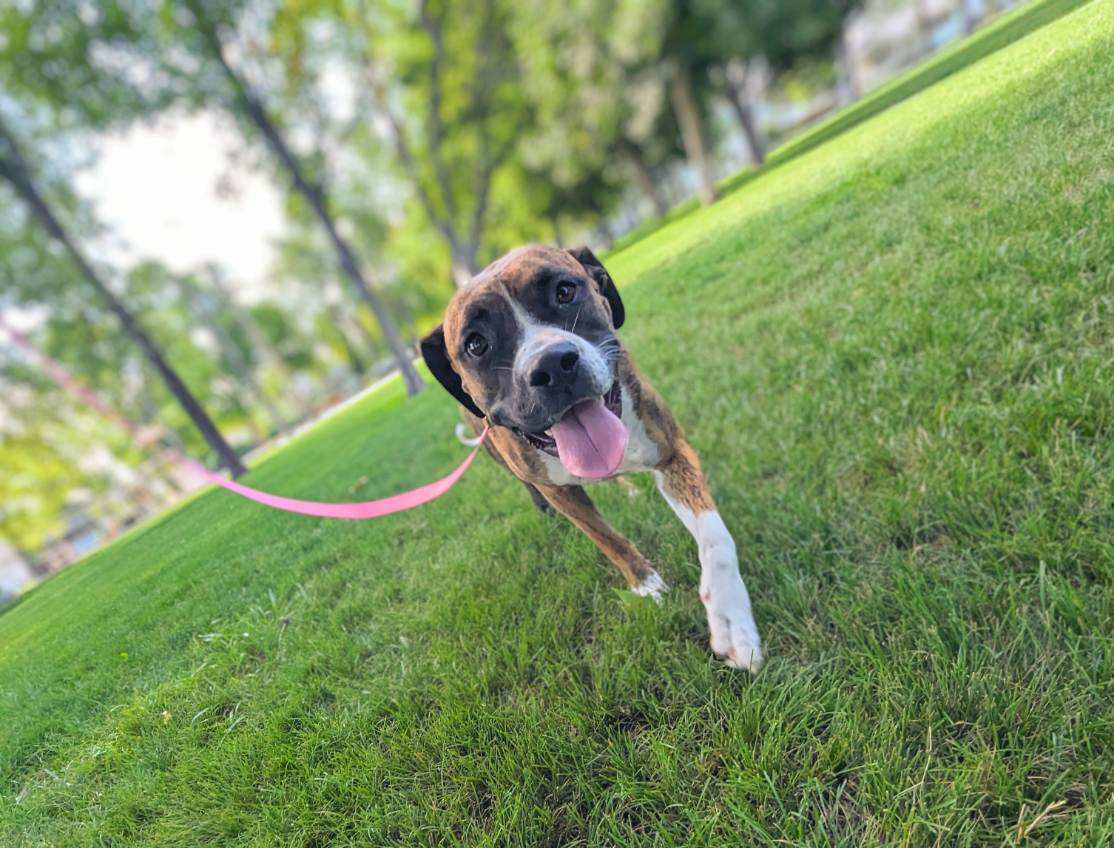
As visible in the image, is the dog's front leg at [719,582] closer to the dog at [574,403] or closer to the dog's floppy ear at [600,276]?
the dog at [574,403]

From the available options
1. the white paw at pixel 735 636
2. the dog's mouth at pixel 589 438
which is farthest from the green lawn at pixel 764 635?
the dog's mouth at pixel 589 438

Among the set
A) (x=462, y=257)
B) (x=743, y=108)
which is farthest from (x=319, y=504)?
(x=743, y=108)

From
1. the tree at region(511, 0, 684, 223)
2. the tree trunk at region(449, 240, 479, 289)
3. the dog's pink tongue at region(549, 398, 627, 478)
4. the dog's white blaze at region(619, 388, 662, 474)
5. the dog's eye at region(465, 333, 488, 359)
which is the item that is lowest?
the dog's white blaze at region(619, 388, 662, 474)

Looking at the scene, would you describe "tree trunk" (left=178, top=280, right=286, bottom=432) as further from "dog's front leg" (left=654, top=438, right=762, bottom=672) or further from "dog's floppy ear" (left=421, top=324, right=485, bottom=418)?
"dog's front leg" (left=654, top=438, right=762, bottom=672)

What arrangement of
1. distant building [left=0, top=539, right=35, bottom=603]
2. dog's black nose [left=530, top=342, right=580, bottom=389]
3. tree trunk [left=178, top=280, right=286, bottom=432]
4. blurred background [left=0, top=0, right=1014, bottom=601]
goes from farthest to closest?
tree trunk [left=178, top=280, right=286, bottom=432] < blurred background [left=0, top=0, right=1014, bottom=601] < distant building [left=0, top=539, right=35, bottom=603] < dog's black nose [left=530, top=342, right=580, bottom=389]

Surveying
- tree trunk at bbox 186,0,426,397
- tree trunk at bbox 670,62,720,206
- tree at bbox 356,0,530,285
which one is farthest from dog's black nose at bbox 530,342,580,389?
tree trunk at bbox 670,62,720,206

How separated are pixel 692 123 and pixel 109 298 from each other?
21.1 metres

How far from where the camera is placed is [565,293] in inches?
99.6

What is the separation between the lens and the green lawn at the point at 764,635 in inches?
58.8

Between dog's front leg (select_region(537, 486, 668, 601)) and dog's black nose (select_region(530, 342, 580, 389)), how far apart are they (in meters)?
0.71

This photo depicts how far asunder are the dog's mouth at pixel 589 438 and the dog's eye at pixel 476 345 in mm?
535

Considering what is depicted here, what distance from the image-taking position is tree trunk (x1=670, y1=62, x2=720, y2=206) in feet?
69.3

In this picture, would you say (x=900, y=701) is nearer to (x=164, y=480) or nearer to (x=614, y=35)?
(x=614, y=35)

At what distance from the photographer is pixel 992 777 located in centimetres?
133
